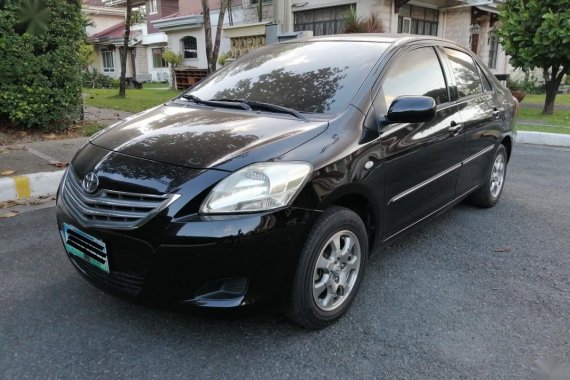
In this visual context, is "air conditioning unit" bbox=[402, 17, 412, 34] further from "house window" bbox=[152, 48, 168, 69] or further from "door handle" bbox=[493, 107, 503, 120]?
"house window" bbox=[152, 48, 168, 69]

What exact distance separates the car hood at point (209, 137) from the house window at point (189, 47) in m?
20.2

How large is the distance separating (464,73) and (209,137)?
2.59m

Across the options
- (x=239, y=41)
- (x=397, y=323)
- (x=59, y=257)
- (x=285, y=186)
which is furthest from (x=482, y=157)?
(x=239, y=41)

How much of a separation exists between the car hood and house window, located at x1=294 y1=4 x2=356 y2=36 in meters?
13.5

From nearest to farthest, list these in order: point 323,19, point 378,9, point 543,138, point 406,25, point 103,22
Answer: point 543,138, point 378,9, point 323,19, point 406,25, point 103,22

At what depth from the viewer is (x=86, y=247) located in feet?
8.33

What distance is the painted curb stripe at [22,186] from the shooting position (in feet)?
16.1

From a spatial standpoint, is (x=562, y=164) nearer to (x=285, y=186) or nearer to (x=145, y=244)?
(x=285, y=186)

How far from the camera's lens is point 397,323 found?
277cm

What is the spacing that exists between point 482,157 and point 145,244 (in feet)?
10.5

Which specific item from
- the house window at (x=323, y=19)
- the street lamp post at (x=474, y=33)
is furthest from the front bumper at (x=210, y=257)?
the street lamp post at (x=474, y=33)

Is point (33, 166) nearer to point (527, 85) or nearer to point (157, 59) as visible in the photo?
point (527, 85)

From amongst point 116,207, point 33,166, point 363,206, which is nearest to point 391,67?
point 363,206

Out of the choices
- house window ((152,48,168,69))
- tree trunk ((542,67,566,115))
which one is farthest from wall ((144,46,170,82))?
tree trunk ((542,67,566,115))
